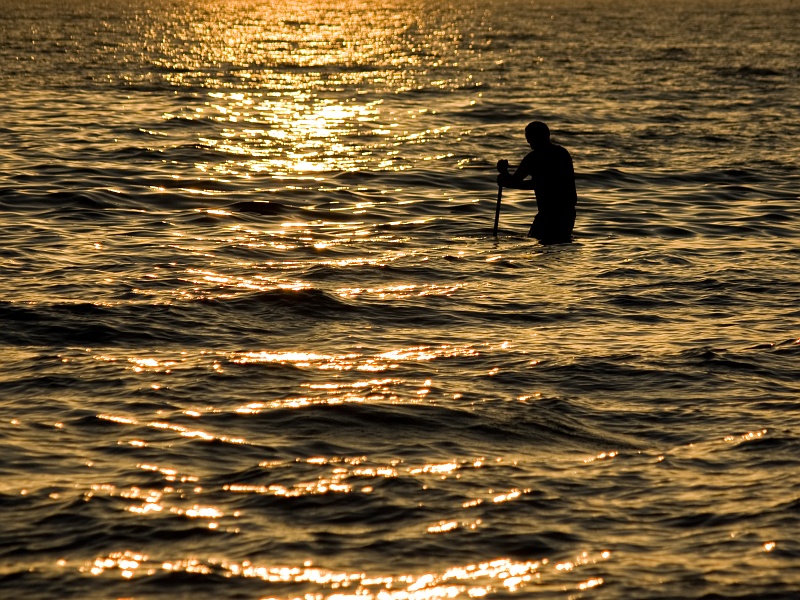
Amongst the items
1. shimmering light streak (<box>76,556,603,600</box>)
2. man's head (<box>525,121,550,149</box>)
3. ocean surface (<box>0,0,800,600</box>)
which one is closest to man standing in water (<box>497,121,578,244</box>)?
man's head (<box>525,121,550,149</box>)

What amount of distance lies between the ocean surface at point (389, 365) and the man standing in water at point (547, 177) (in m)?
0.51

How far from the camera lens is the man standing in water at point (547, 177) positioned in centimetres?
1587

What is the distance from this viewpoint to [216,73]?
39219mm

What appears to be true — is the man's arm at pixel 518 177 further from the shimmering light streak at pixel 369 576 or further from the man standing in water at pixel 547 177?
the shimmering light streak at pixel 369 576

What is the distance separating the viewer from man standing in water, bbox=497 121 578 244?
625 inches

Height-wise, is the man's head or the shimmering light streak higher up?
the man's head

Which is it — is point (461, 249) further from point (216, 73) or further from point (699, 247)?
point (216, 73)

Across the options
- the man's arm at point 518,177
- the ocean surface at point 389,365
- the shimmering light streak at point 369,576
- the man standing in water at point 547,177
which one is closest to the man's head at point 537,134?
the man standing in water at point 547,177

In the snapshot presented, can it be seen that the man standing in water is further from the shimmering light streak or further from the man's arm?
the shimmering light streak

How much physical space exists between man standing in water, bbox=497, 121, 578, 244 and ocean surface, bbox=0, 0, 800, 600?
51cm

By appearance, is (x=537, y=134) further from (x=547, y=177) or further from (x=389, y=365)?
(x=389, y=365)

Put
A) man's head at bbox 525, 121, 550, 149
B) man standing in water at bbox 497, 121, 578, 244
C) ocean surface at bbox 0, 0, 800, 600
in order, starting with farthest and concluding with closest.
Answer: man's head at bbox 525, 121, 550, 149 < man standing in water at bbox 497, 121, 578, 244 < ocean surface at bbox 0, 0, 800, 600

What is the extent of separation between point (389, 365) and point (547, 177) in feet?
19.0

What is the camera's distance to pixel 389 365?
35.5 ft
